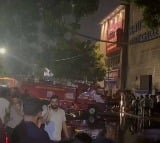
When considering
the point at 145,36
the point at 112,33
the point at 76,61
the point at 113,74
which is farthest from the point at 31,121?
the point at 112,33

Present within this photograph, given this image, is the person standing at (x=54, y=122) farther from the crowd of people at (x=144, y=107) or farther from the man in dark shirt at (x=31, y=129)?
the crowd of people at (x=144, y=107)

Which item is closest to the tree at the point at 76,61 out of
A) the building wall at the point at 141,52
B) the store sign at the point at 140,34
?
the building wall at the point at 141,52

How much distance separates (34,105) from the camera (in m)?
5.12

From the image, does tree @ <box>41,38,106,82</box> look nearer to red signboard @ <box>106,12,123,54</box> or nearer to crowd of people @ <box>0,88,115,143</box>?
red signboard @ <box>106,12,123,54</box>

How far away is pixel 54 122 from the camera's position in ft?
28.1

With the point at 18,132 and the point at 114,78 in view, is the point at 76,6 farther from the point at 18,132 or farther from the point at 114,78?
the point at 114,78

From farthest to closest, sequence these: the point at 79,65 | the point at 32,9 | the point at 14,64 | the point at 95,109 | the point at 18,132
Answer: the point at 79,65, the point at 14,64, the point at 32,9, the point at 95,109, the point at 18,132

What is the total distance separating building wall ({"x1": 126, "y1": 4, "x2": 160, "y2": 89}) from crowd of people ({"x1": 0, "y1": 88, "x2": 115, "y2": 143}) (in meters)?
27.9

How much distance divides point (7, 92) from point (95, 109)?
13450 millimetres

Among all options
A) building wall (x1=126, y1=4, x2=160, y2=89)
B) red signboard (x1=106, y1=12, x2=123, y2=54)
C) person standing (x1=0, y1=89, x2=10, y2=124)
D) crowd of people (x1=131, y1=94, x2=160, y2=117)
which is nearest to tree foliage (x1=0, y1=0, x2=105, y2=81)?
crowd of people (x1=131, y1=94, x2=160, y2=117)

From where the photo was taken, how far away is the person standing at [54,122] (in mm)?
8461

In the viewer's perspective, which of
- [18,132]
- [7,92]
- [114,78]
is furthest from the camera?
[114,78]

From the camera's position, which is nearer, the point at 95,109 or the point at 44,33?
the point at 95,109

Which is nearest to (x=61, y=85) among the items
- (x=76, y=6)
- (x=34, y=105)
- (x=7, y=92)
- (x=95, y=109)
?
(x=95, y=109)
